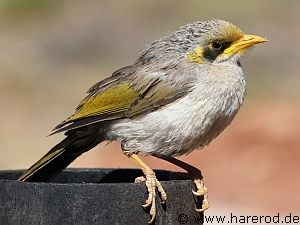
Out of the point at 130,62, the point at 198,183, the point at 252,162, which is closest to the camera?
the point at 198,183

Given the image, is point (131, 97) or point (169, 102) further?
point (131, 97)

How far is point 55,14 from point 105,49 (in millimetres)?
2411

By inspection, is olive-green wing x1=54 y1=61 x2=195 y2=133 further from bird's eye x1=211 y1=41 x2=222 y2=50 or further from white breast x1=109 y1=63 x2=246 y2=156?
bird's eye x1=211 y1=41 x2=222 y2=50

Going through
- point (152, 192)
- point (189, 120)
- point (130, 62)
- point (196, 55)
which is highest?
point (130, 62)

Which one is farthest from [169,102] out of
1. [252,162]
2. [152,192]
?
[252,162]

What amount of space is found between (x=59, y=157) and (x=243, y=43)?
5.89 feet

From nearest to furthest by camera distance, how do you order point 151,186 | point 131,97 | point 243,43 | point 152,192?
point 152,192 → point 151,186 → point 131,97 → point 243,43

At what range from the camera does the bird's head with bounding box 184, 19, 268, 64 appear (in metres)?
6.12

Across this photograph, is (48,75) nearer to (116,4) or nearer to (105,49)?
(105,49)

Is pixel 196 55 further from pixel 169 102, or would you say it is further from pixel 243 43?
pixel 169 102

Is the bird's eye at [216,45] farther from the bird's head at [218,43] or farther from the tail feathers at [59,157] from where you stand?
the tail feathers at [59,157]

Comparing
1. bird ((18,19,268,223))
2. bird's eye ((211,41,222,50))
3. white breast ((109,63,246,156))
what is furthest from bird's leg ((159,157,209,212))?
bird's eye ((211,41,222,50))

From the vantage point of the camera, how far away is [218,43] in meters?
6.13

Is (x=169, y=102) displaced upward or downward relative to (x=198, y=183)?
upward
